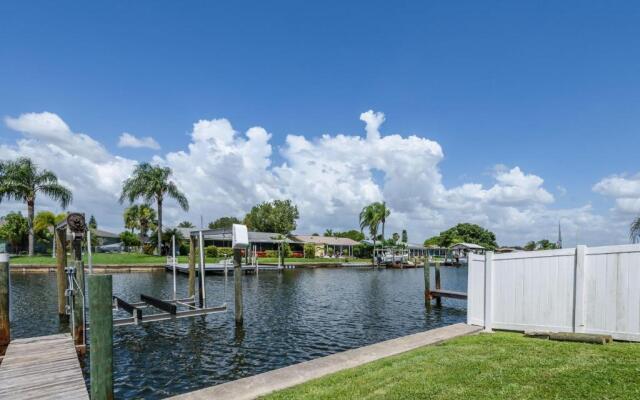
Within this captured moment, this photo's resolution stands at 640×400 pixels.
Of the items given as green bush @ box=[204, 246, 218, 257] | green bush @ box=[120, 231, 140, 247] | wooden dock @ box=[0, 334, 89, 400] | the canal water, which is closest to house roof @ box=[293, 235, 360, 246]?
green bush @ box=[204, 246, 218, 257]

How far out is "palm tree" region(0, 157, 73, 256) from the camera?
161ft

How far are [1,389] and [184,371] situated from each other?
14.1 feet

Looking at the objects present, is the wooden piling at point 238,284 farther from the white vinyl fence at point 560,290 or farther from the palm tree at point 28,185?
the palm tree at point 28,185

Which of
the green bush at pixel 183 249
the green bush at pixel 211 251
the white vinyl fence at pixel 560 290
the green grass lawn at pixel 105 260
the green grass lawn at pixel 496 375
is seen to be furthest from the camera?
the green bush at pixel 183 249

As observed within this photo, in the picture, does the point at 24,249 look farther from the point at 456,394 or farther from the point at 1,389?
the point at 456,394

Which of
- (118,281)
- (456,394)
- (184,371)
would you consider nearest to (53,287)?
(118,281)

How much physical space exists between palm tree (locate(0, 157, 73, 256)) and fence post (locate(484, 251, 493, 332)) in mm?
54983

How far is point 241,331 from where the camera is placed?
50.9 feet

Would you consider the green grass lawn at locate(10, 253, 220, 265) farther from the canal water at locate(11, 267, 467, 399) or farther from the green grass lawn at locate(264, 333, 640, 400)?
the green grass lawn at locate(264, 333, 640, 400)

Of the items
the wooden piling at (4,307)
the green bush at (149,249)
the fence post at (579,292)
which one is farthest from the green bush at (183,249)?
the fence post at (579,292)

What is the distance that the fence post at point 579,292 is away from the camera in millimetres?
8680

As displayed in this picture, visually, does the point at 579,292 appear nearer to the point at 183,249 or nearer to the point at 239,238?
the point at 239,238

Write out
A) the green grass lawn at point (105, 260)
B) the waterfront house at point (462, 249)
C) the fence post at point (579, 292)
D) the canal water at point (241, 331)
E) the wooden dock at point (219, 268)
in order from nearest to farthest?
the fence post at point (579, 292)
the canal water at point (241, 331)
the wooden dock at point (219, 268)
the green grass lawn at point (105, 260)
the waterfront house at point (462, 249)

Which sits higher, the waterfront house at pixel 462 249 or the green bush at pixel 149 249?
the green bush at pixel 149 249
